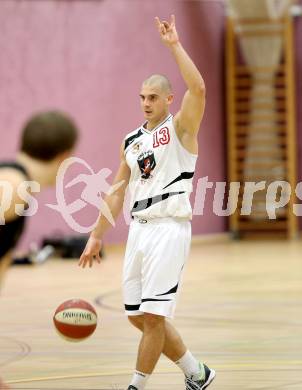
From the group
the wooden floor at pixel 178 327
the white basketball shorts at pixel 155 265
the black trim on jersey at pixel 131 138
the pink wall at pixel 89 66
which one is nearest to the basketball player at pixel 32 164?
the white basketball shorts at pixel 155 265

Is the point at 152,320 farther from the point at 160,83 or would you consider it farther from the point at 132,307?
the point at 160,83

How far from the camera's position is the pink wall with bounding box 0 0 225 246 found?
1516 centimetres

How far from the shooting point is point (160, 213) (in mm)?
5527

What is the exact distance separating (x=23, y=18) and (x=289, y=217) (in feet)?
25.1

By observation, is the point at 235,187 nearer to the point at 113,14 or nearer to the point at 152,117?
the point at 113,14

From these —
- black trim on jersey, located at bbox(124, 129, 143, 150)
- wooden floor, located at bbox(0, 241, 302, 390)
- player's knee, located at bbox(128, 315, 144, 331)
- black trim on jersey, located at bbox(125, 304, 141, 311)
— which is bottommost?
wooden floor, located at bbox(0, 241, 302, 390)

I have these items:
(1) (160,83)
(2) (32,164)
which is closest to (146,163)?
(1) (160,83)

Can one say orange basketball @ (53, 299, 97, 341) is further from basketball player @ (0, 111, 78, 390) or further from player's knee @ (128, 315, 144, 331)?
basketball player @ (0, 111, 78, 390)

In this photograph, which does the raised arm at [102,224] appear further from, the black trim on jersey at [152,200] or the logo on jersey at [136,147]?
the black trim on jersey at [152,200]

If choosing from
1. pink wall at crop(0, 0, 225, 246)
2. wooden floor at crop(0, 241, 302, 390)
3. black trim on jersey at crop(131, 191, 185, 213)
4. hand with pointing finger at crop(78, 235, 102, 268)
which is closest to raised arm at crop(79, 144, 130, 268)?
hand with pointing finger at crop(78, 235, 102, 268)

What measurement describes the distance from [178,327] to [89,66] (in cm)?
893

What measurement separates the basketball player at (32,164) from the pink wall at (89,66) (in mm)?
11118

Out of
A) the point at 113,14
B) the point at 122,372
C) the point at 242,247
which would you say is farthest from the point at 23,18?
the point at 122,372

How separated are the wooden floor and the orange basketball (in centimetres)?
65
